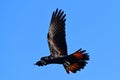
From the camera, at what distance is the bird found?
45.6ft

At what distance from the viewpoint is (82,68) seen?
47.0 ft

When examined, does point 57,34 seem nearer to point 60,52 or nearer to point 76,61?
point 60,52

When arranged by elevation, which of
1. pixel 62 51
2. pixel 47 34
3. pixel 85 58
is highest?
pixel 47 34

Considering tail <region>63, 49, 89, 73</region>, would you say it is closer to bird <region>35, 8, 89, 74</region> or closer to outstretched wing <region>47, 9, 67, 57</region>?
bird <region>35, 8, 89, 74</region>

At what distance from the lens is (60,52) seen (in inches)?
592

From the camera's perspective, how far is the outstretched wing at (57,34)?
15.1m

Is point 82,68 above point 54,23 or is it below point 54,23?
below

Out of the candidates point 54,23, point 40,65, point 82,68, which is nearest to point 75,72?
point 82,68

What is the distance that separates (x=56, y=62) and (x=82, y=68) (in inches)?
38.0

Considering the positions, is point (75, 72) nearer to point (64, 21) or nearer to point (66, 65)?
point (66, 65)

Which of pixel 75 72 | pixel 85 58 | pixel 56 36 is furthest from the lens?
pixel 56 36

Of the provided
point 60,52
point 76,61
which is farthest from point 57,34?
point 76,61

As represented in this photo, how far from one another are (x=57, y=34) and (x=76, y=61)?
5.80 ft

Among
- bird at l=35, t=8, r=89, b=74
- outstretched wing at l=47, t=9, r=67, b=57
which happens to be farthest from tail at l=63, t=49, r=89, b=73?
outstretched wing at l=47, t=9, r=67, b=57
